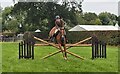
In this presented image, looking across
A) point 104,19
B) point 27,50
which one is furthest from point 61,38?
point 104,19

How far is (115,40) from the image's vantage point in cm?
3294

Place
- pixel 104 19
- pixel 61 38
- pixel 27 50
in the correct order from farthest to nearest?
pixel 104 19 < pixel 27 50 < pixel 61 38

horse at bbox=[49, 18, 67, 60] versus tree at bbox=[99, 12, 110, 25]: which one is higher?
horse at bbox=[49, 18, 67, 60]

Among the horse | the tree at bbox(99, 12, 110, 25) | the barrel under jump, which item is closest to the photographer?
the horse

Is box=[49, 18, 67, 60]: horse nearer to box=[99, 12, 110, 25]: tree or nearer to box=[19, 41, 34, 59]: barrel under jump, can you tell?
box=[19, 41, 34, 59]: barrel under jump

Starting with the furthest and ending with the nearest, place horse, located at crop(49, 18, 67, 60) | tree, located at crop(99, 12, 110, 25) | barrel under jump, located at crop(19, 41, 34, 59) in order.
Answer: tree, located at crop(99, 12, 110, 25)
barrel under jump, located at crop(19, 41, 34, 59)
horse, located at crop(49, 18, 67, 60)

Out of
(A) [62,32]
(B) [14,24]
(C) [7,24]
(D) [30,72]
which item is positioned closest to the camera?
(D) [30,72]

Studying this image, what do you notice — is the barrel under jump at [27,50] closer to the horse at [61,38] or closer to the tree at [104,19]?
the horse at [61,38]

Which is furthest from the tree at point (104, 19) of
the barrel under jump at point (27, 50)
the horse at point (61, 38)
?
the barrel under jump at point (27, 50)

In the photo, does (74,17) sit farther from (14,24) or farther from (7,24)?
(7,24)

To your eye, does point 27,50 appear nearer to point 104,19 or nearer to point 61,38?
point 61,38

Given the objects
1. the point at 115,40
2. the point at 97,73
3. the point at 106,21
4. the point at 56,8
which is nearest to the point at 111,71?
the point at 97,73

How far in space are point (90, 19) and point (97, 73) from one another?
2865 inches

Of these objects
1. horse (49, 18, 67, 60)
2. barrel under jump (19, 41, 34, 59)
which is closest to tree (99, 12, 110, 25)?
horse (49, 18, 67, 60)
